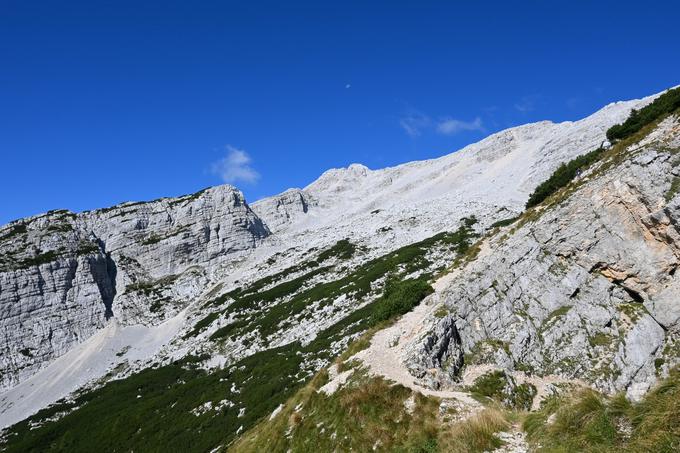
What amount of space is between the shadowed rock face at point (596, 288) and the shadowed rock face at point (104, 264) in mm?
116035

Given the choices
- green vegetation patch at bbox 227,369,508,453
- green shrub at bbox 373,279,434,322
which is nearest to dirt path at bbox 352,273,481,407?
green shrub at bbox 373,279,434,322

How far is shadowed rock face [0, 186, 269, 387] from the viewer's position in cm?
12412

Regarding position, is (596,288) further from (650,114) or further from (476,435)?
(650,114)

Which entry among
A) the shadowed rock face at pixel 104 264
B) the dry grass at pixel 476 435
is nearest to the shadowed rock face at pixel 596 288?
the dry grass at pixel 476 435

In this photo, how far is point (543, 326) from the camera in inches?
987

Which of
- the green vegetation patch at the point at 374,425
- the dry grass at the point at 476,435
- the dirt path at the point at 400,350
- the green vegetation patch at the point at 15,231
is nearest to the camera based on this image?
the dry grass at the point at 476,435

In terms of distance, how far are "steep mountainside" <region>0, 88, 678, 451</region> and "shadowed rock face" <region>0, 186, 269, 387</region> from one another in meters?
0.70

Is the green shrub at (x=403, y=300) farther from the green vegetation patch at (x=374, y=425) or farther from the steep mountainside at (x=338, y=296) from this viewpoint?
the green vegetation patch at (x=374, y=425)

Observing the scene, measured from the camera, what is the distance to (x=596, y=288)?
24828mm

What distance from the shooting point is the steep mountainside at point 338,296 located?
77.0ft

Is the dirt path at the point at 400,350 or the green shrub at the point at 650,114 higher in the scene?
the green shrub at the point at 650,114

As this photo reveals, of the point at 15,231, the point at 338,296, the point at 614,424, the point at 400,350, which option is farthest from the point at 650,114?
the point at 15,231

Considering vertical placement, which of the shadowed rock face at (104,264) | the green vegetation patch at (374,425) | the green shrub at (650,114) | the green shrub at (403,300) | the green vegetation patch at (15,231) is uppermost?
the green vegetation patch at (15,231)

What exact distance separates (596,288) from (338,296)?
55387mm
